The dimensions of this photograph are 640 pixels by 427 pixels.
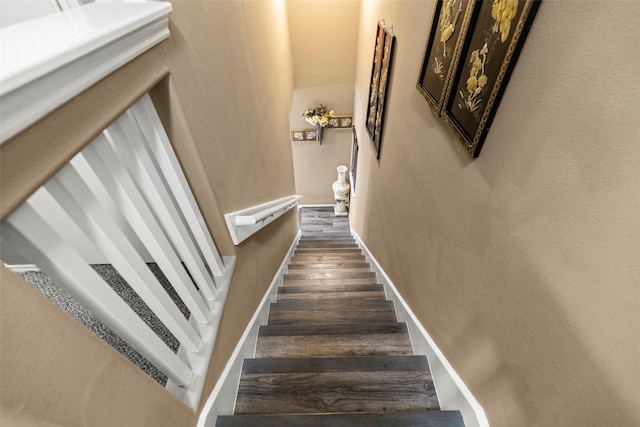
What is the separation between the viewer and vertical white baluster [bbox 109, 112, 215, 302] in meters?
0.77

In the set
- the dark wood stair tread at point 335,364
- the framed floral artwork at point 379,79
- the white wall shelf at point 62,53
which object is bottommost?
the dark wood stair tread at point 335,364

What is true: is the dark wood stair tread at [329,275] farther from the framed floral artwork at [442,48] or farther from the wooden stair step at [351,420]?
the framed floral artwork at [442,48]

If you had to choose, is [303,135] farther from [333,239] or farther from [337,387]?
[337,387]

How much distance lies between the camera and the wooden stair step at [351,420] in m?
1.22

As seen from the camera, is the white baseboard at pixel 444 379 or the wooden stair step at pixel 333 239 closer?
the white baseboard at pixel 444 379

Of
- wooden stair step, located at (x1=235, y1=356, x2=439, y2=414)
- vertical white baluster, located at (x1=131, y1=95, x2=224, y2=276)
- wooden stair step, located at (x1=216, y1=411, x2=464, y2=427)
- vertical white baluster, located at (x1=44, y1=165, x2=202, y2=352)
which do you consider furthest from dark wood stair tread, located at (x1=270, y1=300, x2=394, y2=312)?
vertical white baluster, located at (x1=44, y1=165, x2=202, y2=352)

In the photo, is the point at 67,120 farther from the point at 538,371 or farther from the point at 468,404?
the point at 468,404

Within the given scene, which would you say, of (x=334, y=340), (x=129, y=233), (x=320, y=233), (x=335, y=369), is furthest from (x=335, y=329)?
(x=320, y=233)

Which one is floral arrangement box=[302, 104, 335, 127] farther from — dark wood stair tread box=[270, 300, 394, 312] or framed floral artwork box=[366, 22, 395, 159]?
dark wood stair tread box=[270, 300, 394, 312]

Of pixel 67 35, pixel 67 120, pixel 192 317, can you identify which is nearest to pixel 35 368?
pixel 67 120

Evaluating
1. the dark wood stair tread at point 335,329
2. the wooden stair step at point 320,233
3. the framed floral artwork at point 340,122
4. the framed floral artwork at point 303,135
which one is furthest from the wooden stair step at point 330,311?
the framed floral artwork at point 303,135

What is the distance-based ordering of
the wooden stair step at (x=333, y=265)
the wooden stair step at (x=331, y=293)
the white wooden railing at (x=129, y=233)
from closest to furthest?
the white wooden railing at (x=129, y=233)
the wooden stair step at (x=331, y=293)
the wooden stair step at (x=333, y=265)

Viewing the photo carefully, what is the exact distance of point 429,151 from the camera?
139cm

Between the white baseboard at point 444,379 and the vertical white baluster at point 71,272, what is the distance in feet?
3.71
